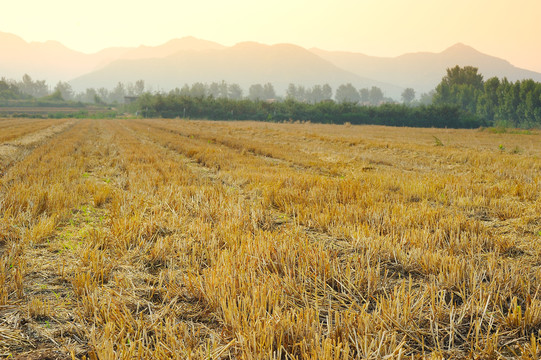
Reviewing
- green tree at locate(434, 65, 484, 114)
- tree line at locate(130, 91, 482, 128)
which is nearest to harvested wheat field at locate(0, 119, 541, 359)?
tree line at locate(130, 91, 482, 128)

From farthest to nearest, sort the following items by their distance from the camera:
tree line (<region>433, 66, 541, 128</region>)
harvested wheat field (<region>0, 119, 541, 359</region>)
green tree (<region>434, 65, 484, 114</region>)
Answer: green tree (<region>434, 65, 484, 114</region>) < tree line (<region>433, 66, 541, 128</region>) < harvested wheat field (<region>0, 119, 541, 359</region>)

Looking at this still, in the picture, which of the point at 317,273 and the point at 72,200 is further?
the point at 72,200

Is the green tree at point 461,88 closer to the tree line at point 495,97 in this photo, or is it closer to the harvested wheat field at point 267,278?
the tree line at point 495,97

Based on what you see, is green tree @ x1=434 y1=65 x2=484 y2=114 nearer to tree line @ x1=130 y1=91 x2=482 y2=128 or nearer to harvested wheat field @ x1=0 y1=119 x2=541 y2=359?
tree line @ x1=130 y1=91 x2=482 y2=128

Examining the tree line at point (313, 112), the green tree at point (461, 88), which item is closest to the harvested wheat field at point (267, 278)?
the tree line at point (313, 112)

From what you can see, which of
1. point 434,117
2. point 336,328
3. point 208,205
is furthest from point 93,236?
point 434,117

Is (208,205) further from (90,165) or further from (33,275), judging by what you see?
(90,165)

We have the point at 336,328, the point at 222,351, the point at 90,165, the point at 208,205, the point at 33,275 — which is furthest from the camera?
the point at 90,165

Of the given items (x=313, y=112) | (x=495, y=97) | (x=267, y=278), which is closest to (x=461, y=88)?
(x=495, y=97)

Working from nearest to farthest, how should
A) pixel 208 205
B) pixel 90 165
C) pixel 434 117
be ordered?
pixel 208 205
pixel 90 165
pixel 434 117

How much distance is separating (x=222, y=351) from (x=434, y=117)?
88490 mm

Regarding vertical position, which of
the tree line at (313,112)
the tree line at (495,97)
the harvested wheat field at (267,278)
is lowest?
the harvested wheat field at (267,278)

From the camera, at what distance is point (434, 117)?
263 feet

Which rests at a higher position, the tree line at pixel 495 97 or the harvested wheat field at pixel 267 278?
the tree line at pixel 495 97
